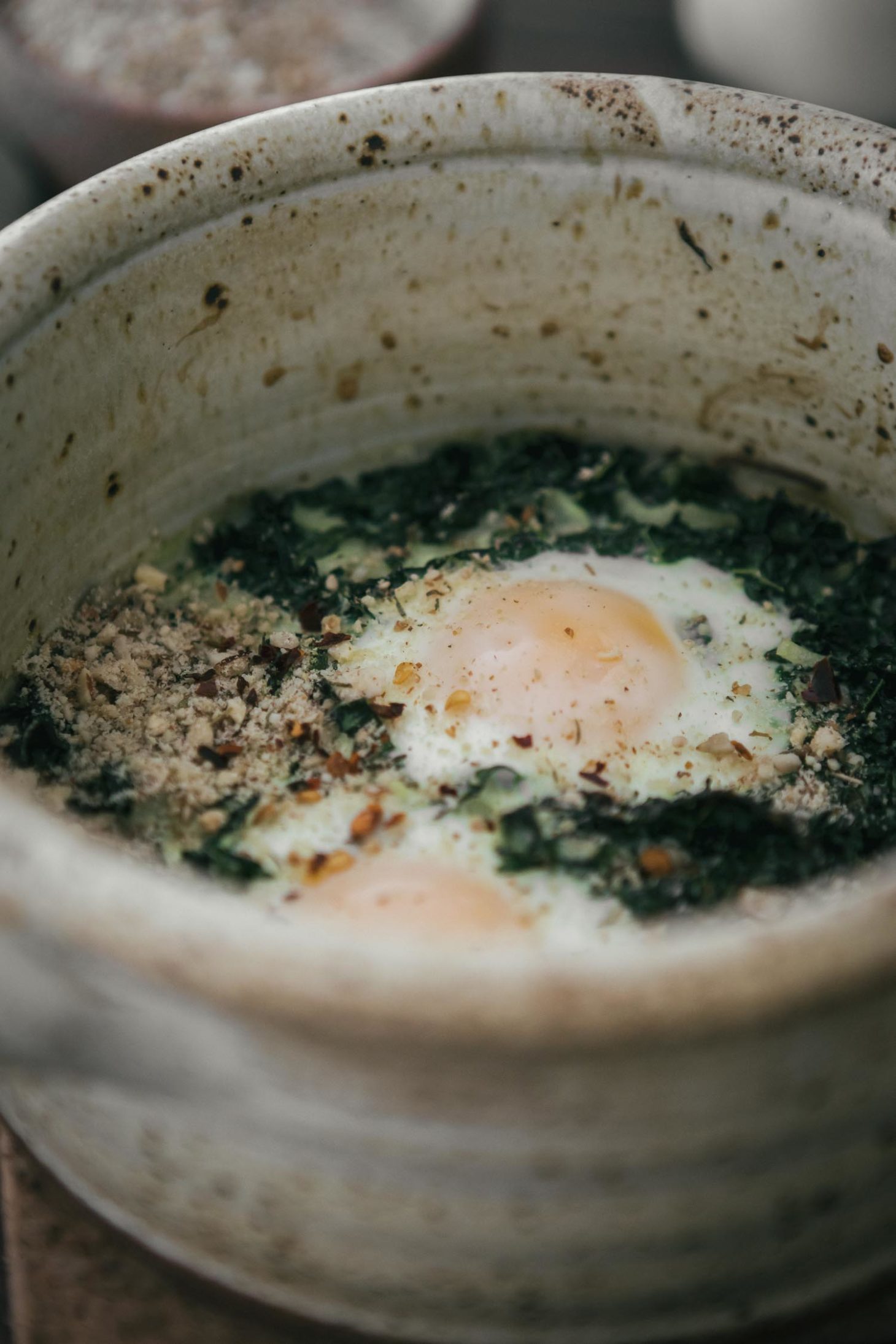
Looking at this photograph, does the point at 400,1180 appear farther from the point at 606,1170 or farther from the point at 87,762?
the point at 87,762

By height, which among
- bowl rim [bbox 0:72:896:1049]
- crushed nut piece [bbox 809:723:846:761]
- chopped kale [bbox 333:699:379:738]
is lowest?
bowl rim [bbox 0:72:896:1049]

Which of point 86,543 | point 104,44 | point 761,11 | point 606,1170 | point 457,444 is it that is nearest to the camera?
point 606,1170

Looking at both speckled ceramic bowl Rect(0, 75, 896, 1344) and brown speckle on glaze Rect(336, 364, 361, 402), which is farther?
brown speckle on glaze Rect(336, 364, 361, 402)

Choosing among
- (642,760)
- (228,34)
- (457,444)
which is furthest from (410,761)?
(228,34)

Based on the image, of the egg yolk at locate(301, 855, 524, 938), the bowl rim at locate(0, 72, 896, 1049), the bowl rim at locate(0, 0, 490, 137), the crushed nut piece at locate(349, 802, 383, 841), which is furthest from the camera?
the bowl rim at locate(0, 0, 490, 137)


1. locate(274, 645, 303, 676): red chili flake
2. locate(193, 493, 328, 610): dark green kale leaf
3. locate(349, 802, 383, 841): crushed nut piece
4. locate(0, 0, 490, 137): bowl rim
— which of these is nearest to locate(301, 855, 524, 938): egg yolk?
locate(349, 802, 383, 841): crushed nut piece

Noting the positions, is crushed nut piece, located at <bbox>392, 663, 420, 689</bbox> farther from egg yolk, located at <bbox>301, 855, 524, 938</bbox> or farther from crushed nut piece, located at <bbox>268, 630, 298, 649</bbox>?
egg yolk, located at <bbox>301, 855, 524, 938</bbox>
